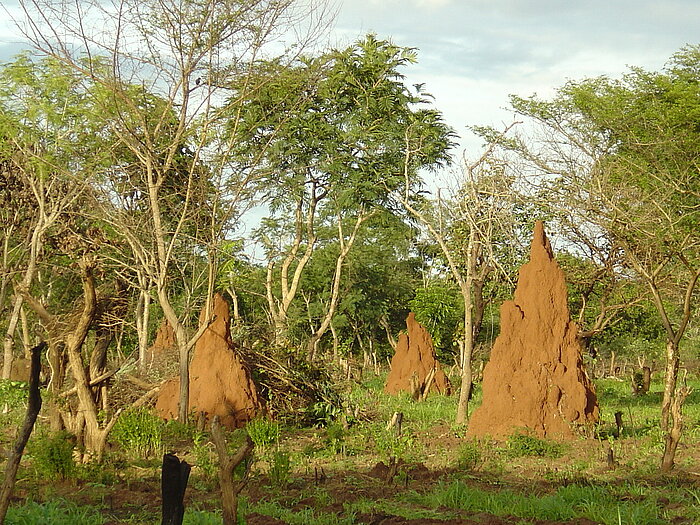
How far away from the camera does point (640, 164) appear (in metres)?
21.2

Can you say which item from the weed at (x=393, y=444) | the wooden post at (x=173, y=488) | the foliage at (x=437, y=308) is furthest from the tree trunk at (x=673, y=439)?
the foliage at (x=437, y=308)

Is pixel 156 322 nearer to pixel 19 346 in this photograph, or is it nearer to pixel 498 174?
pixel 19 346

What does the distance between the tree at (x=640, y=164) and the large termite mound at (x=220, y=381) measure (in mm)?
6336

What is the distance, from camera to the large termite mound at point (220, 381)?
13.1 m

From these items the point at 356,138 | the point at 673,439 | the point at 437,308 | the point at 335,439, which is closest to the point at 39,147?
the point at 356,138

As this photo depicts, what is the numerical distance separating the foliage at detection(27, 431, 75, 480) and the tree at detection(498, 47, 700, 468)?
28.0 feet

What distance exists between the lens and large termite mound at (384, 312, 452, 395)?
66.6ft

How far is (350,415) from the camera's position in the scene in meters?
13.8

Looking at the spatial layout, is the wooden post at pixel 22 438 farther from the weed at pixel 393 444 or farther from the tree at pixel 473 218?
the tree at pixel 473 218

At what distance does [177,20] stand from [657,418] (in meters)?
10.2

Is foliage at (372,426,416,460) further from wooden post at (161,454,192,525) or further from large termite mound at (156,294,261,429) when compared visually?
wooden post at (161,454,192,525)

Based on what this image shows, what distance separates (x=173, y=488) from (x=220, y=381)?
8.60 meters

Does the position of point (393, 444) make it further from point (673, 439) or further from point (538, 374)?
point (673, 439)

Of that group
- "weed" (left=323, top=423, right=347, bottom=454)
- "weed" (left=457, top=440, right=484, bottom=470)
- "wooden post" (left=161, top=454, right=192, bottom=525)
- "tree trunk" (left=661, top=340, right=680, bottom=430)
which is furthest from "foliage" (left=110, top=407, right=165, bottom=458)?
"tree trunk" (left=661, top=340, right=680, bottom=430)
